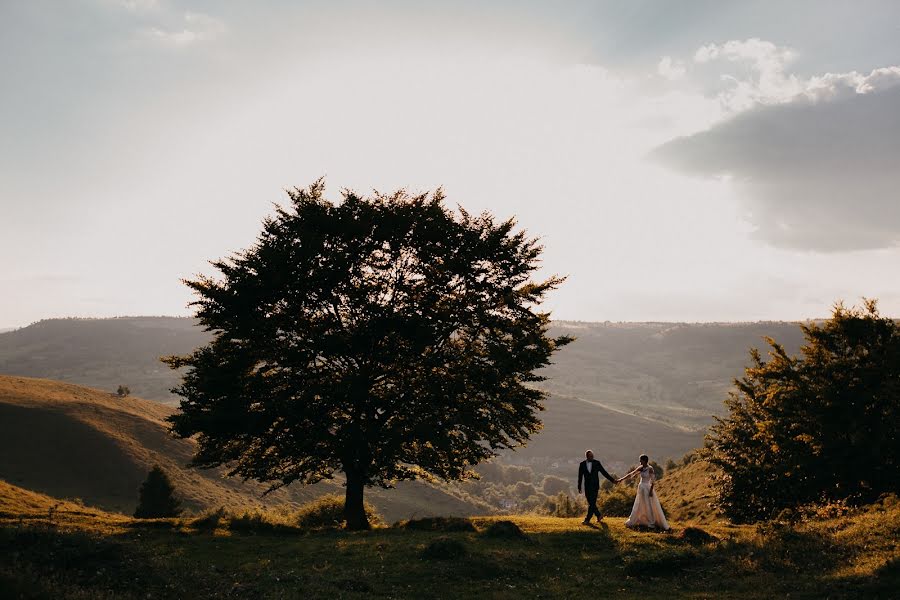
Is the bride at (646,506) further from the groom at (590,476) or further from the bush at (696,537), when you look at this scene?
the bush at (696,537)

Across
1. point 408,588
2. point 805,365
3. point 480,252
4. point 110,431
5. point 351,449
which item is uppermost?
point 480,252

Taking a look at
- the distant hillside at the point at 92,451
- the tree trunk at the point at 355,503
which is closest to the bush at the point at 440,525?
the tree trunk at the point at 355,503

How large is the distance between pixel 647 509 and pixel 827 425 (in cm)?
1001

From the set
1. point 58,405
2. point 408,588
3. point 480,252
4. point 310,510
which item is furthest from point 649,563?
Answer: point 58,405

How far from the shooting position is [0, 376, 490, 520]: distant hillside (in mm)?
77750

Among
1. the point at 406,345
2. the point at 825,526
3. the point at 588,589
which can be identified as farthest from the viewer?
the point at 406,345

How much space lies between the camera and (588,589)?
50.8 feet

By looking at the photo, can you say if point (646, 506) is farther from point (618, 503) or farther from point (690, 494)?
point (690, 494)

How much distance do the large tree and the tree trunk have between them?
7 centimetres

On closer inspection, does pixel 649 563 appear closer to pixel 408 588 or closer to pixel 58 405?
pixel 408 588

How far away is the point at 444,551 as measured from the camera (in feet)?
61.4

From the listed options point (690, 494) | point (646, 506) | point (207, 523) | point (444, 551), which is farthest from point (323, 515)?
point (690, 494)

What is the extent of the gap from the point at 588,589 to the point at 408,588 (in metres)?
5.23

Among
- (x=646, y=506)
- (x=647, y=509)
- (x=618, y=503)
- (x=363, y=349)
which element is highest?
(x=363, y=349)
